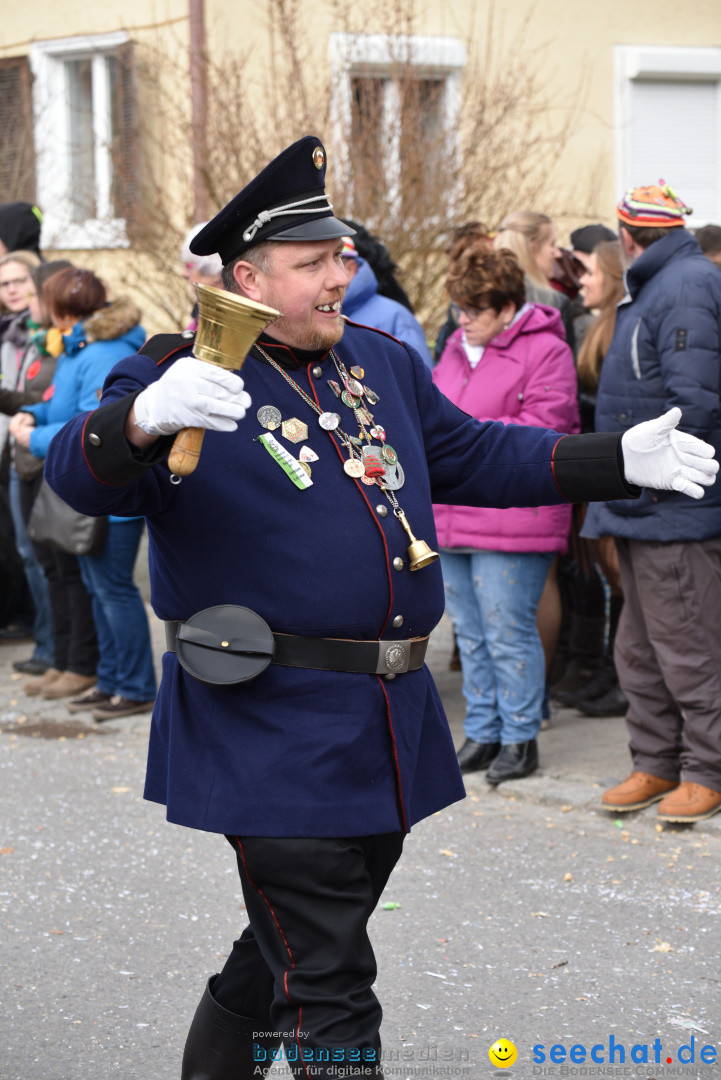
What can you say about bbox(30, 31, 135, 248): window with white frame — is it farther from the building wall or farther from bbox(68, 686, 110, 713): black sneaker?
bbox(68, 686, 110, 713): black sneaker

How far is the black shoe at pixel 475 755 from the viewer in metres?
5.75

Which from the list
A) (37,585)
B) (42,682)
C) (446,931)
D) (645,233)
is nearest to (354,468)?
(446,931)

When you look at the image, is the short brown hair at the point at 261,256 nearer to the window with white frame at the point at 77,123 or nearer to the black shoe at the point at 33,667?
the black shoe at the point at 33,667

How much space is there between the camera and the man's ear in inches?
109

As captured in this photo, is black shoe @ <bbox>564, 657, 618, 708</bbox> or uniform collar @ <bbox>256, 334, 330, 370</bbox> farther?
black shoe @ <bbox>564, 657, 618, 708</bbox>

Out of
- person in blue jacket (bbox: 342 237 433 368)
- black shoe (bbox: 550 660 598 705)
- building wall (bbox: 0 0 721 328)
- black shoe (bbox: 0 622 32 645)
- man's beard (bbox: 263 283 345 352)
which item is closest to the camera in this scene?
man's beard (bbox: 263 283 345 352)

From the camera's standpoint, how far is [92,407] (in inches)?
270

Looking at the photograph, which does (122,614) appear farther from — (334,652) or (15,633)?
(334,652)

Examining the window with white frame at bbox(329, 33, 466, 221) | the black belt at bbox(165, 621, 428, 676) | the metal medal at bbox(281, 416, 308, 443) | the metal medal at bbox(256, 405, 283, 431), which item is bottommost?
the black belt at bbox(165, 621, 428, 676)

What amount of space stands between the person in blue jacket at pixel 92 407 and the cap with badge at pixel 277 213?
13.4ft

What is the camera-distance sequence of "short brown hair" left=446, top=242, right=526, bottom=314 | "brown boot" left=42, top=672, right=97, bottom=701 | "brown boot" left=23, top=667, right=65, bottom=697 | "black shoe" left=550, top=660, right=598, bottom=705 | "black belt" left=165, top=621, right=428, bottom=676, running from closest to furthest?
→ "black belt" left=165, top=621, right=428, bottom=676 → "short brown hair" left=446, top=242, right=526, bottom=314 → "black shoe" left=550, top=660, right=598, bottom=705 → "brown boot" left=42, top=672, right=97, bottom=701 → "brown boot" left=23, top=667, right=65, bottom=697

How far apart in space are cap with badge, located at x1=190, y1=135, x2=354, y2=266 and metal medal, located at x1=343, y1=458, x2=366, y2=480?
438mm

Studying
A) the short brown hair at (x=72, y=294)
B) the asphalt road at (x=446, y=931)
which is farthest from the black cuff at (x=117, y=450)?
the short brown hair at (x=72, y=294)

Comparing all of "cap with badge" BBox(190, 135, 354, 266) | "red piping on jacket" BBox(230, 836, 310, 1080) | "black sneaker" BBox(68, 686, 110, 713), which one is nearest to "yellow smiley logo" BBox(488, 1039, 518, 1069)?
"red piping on jacket" BBox(230, 836, 310, 1080)
